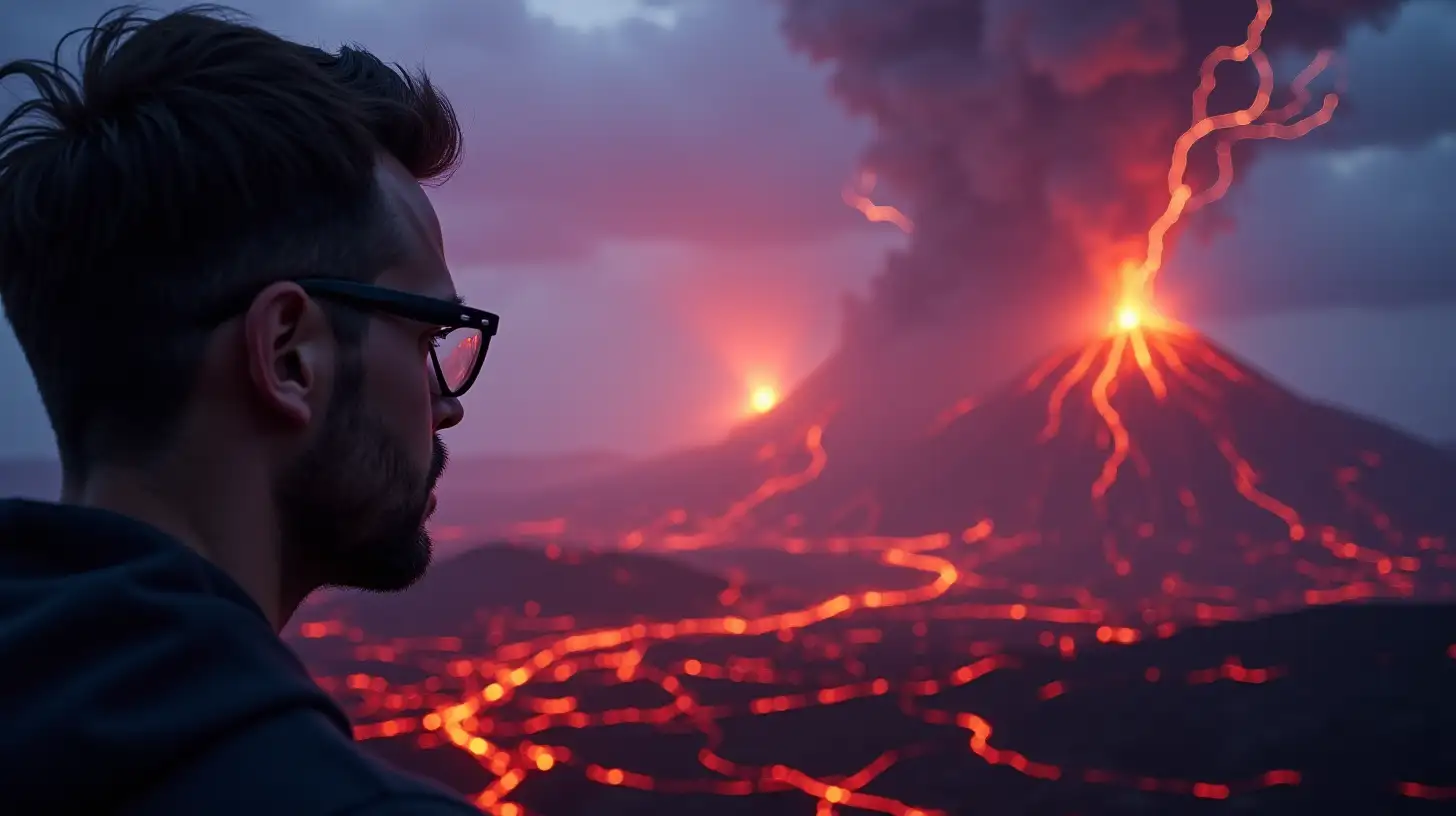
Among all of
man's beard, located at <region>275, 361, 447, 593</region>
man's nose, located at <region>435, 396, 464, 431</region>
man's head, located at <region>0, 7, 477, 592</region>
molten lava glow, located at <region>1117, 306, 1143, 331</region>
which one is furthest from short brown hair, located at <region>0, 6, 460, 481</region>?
molten lava glow, located at <region>1117, 306, 1143, 331</region>

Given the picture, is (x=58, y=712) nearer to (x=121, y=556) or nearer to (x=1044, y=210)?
(x=121, y=556)

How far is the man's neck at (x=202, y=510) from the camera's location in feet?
3.60

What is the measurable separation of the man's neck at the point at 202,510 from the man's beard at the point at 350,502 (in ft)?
0.12

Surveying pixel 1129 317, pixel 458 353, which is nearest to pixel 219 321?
pixel 458 353

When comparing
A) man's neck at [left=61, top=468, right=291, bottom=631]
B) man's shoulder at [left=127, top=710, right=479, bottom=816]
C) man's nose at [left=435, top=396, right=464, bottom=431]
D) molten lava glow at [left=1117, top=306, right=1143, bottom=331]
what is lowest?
man's shoulder at [left=127, top=710, right=479, bottom=816]

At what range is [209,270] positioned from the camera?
43.5 inches

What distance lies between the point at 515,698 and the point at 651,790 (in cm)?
288

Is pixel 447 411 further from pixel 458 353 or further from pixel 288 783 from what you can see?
pixel 288 783

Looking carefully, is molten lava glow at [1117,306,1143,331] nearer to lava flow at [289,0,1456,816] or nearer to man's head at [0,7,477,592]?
lava flow at [289,0,1456,816]

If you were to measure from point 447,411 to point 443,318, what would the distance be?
0.22 metres

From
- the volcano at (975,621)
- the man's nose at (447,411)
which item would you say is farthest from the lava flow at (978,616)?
the man's nose at (447,411)

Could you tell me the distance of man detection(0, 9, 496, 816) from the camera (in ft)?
3.57

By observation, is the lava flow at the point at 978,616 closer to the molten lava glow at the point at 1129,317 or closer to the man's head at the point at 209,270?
the molten lava glow at the point at 1129,317

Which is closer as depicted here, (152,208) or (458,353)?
(152,208)
